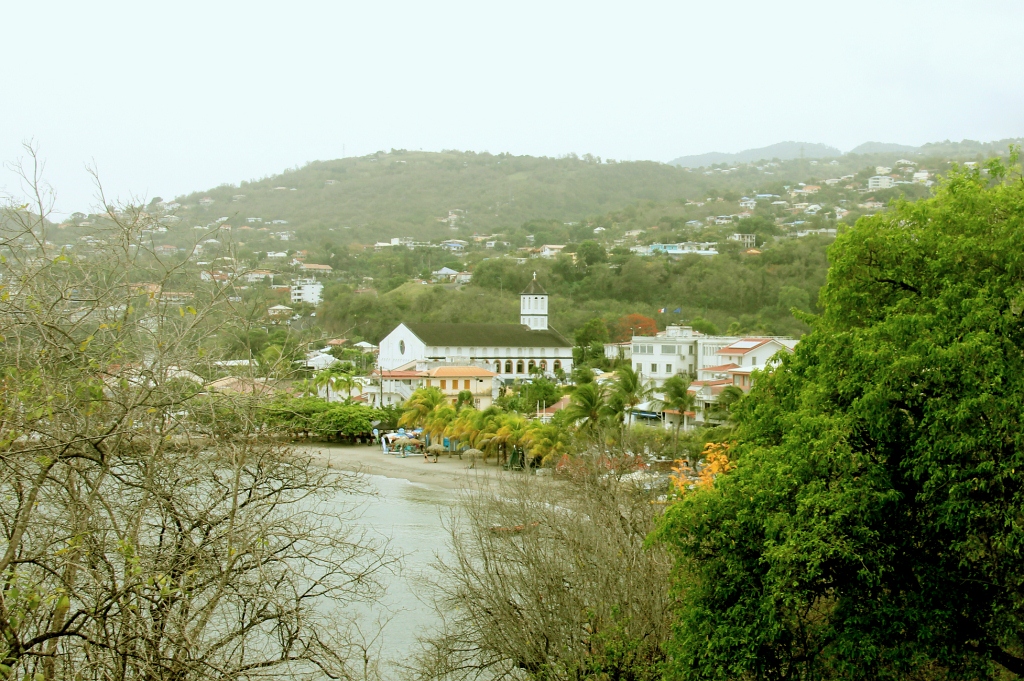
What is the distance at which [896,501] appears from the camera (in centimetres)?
690

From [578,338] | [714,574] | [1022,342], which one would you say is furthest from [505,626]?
[578,338]

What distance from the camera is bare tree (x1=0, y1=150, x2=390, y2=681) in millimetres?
4602

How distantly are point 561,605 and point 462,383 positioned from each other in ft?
113

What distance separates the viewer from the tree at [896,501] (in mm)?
6637

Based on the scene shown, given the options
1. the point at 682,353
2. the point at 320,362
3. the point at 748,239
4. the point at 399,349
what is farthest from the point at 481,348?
the point at 748,239

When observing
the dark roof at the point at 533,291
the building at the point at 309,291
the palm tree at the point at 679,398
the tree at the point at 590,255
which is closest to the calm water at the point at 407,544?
the palm tree at the point at 679,398

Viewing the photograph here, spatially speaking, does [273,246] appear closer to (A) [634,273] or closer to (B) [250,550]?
(A) [634,273]

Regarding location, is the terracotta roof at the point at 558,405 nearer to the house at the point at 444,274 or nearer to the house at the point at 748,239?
the house at the point at 444,274

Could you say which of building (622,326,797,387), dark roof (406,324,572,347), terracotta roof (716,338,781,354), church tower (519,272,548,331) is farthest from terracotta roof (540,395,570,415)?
church tower (519,272,548,331)

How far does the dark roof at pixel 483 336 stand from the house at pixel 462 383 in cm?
926

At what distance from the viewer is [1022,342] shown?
711cm

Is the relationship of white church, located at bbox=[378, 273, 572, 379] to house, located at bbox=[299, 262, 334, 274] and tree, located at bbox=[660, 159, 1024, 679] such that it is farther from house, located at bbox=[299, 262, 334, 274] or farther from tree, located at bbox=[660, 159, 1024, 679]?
tree, located at bbox=[660, 159, 1024, 679]

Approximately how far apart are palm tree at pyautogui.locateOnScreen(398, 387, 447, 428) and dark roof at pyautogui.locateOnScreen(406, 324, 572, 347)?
15750 mm

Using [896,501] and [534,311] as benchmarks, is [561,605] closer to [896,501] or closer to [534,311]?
[896,501]
